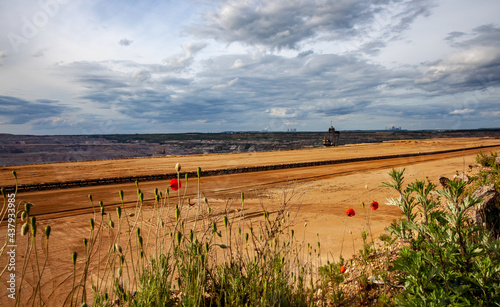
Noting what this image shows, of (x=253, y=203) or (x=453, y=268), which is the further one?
(x=253, y=203)

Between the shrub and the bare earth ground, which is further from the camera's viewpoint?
the bare earth ground

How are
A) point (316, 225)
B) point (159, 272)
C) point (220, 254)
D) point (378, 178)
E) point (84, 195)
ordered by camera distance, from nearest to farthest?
point (159, 272) < point (220, 254) < point (316, 225) < point (84, 195) < point (378, 178)

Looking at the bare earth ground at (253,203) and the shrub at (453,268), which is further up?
the shrub at (453,268)

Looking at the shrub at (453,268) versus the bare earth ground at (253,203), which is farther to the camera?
the bare earth ground at (253,203)

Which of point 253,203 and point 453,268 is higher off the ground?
point 453,268

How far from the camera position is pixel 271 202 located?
12.6m

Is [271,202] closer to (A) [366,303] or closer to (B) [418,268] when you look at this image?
(A) [366,303]

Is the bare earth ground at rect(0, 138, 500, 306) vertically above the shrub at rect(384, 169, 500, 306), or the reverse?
the shrub at rect(384, 169, 500, 306)

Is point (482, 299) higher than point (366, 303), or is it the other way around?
point (482, 299)

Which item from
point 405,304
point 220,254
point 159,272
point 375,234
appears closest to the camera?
point 405,304

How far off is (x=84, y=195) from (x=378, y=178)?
16.9m

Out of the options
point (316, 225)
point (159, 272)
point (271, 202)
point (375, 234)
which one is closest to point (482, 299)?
point (159, 272)

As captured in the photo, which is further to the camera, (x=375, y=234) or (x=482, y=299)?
(x=375, y=234)

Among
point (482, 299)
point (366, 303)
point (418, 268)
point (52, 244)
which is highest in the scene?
point (418, 268)
